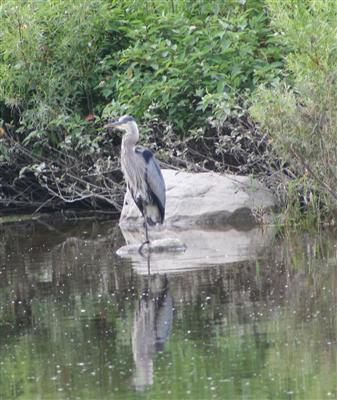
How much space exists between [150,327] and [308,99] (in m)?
4.49

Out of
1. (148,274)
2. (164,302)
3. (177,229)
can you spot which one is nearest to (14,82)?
(177,229)

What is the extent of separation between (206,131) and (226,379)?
8782mm

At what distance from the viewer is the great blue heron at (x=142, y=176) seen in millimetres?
13266

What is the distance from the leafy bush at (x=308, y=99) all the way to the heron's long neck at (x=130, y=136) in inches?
53.7

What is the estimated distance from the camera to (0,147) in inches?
629

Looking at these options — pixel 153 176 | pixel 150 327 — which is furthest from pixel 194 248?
pixel 150 327

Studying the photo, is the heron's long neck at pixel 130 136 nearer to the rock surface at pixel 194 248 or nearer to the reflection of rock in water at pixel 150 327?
the rock surface at pixel 194 248

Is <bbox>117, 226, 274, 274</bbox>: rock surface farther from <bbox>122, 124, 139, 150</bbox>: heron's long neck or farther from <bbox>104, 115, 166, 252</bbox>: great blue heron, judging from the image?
<bbox>122, 124, 139, 150</bbox>: heron's long neck

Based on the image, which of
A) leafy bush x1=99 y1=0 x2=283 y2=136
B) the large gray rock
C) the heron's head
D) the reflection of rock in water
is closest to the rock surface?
the large gray rock

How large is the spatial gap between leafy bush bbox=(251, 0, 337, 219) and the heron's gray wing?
4.10 ft

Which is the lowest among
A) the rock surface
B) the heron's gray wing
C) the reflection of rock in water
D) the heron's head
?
the rock surface

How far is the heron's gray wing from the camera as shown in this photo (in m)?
13.2

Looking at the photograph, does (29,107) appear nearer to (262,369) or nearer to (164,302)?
(164,302)

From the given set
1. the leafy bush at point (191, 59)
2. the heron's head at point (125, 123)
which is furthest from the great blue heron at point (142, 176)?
the leafy bush at point (191, 59)
